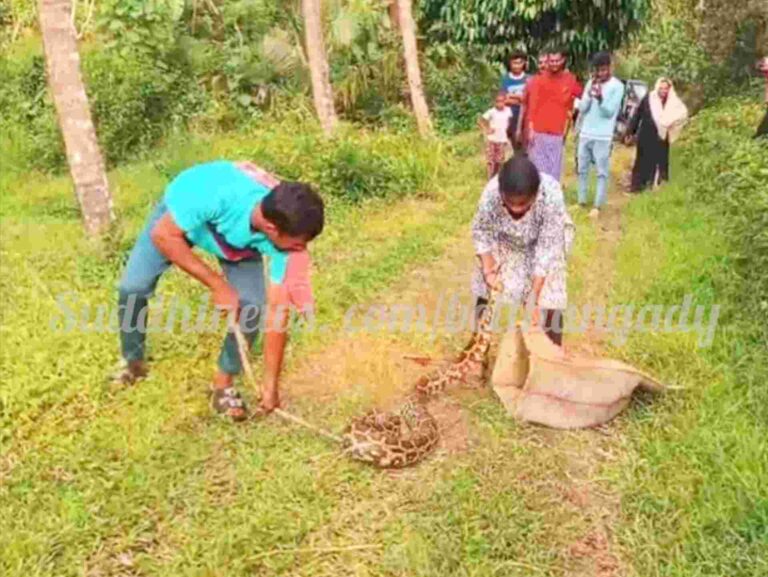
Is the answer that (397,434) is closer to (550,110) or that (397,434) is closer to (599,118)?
(550,110)

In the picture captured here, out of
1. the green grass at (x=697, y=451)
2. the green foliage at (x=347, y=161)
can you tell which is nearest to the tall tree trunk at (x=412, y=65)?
the green foliage at (x=347, y=161)

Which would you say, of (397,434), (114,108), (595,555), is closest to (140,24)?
(114,108)

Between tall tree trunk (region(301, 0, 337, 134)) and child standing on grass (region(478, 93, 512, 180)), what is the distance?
1.85 m

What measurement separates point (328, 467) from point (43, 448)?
129 centimetres

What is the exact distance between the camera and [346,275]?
20.5 ft

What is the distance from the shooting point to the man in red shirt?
25.2 feet

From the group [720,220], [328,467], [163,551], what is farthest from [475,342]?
[720,220]

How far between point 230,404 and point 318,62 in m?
6.34

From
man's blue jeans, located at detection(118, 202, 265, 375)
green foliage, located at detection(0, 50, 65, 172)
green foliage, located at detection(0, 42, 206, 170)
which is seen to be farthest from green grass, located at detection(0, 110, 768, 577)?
green foliage, located at detection(0, 42, 206, 170)

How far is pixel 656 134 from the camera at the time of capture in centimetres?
866

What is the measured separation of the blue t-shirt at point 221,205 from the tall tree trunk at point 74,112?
3302 millimetres


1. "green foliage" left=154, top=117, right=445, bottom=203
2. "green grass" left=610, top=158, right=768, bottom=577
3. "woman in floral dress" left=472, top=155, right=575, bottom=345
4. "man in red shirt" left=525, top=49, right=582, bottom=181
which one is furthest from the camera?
"green foliage" left=154, top=117, right=445, bottom=203

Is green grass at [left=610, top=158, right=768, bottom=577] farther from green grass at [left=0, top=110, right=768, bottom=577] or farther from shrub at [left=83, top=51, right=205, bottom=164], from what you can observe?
shrub at [left=83, top=51, right=205, bottom=164]

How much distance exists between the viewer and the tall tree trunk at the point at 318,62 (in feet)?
30.7
